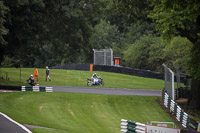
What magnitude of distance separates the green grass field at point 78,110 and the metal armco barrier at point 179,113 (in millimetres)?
593

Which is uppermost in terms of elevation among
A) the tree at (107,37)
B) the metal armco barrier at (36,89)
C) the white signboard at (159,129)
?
the tree at (107,37)

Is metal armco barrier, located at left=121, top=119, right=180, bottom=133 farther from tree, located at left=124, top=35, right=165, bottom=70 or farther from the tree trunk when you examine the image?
tree, located at left=124, top=35, right=165, bottom=70

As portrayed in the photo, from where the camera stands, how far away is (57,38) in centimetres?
3866

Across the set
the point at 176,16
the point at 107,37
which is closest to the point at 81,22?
the point at 176,16

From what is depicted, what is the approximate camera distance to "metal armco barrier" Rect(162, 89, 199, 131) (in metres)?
21.4

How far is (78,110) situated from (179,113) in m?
6.15

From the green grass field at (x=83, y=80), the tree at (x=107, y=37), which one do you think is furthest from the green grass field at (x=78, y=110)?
the tree at (x=107, y=37)

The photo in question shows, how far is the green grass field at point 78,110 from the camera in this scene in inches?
792

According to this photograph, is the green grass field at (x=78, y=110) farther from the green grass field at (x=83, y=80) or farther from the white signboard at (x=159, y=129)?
the green grass field at (x=83, y=80)

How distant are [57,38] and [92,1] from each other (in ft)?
15.9

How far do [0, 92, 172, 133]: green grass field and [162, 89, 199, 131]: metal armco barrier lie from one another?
0.59 meters

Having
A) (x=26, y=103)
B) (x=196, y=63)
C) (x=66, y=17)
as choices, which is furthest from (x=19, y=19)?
(x=196, y=63)

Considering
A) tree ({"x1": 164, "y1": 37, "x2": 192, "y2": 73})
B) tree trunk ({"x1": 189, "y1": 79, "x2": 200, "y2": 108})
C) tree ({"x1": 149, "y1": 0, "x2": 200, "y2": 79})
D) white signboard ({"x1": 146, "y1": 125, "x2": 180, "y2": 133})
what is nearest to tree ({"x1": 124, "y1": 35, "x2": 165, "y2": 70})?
tree ({"x1": 164, "y1": 37, "x2": 192, "y2": 73})

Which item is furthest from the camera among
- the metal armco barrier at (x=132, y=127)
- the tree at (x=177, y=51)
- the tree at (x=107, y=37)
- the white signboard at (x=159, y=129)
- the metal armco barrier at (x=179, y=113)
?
the tree at (x=107, y=37)
